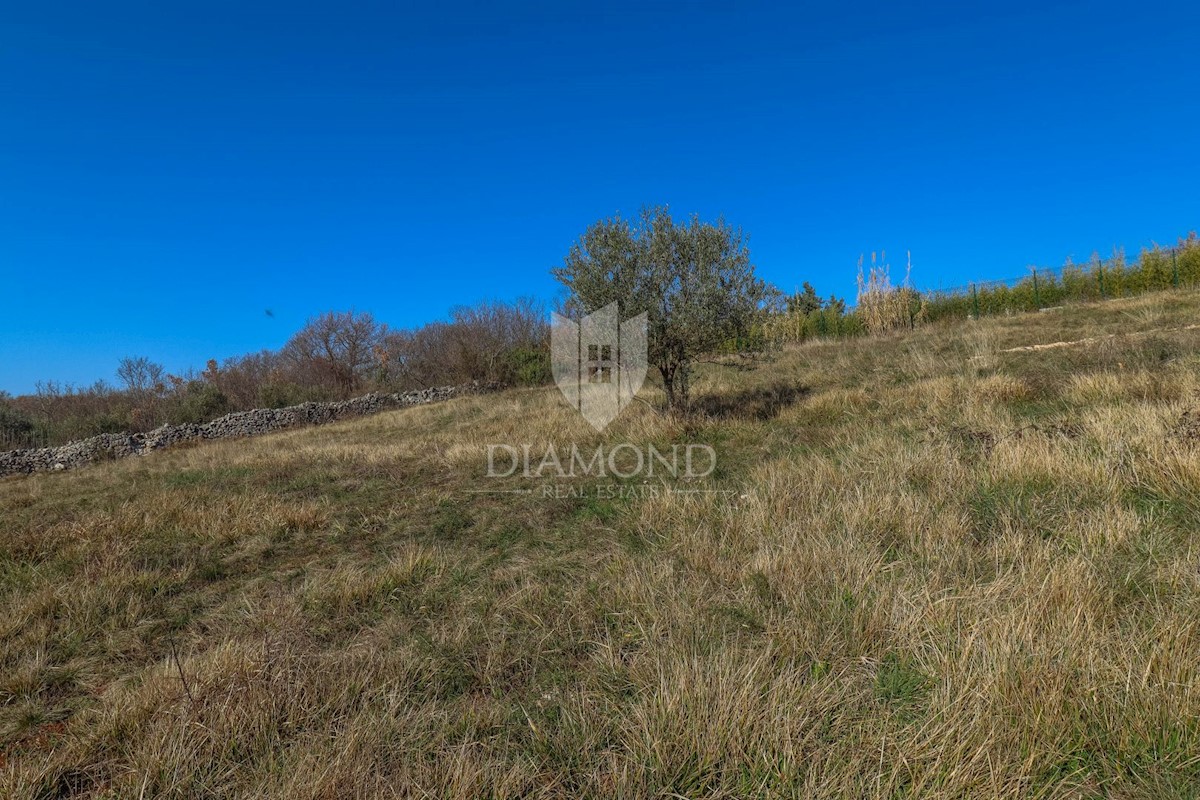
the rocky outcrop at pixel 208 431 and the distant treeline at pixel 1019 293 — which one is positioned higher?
the distant treeline at pixel 1019 293

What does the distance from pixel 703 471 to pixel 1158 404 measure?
4.73m

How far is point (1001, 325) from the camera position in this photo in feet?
48.0

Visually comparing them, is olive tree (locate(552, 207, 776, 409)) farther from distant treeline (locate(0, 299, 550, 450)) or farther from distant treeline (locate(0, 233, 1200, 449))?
distant treeline (locate(0, 299, 550, 450))

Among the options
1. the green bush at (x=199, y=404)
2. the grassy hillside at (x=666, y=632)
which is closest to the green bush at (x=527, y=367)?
the green bush at (x=199, y=404)

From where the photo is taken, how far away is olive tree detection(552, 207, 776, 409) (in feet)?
27.7

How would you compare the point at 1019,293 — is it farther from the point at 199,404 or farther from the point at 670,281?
the point at 199,404

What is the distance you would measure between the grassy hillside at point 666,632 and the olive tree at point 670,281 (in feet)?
10.0
